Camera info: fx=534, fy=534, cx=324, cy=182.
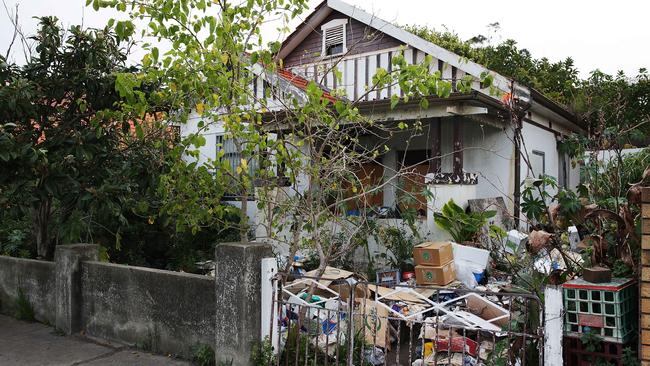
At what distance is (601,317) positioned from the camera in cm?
389

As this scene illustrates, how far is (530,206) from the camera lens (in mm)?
5812

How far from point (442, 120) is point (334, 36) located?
498cm

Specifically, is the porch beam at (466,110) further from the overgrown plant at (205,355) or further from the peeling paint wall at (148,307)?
the overgrown plant at (205,355)

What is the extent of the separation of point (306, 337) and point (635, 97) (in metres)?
19.0

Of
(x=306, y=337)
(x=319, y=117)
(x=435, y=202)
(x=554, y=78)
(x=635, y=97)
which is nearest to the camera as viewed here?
(x=306, y=337)

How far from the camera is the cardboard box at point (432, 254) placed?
7297 mm

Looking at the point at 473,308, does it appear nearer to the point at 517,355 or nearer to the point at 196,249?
the point at 517,355

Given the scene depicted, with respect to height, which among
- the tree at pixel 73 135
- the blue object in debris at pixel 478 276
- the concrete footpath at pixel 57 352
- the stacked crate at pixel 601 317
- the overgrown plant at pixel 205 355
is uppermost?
the tree at pixel 73 135

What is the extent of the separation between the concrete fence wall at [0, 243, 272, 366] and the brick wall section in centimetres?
297

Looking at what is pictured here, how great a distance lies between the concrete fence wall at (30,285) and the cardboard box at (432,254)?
4.82 metres

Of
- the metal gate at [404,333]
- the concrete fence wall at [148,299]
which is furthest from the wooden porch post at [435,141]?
the concrete fence wall at [148,299]

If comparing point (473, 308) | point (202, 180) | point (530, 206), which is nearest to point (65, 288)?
point (202, 180)

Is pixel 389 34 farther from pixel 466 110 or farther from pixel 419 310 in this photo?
pixel 419 310

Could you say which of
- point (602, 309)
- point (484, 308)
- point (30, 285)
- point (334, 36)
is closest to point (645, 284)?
point (602, 309)
